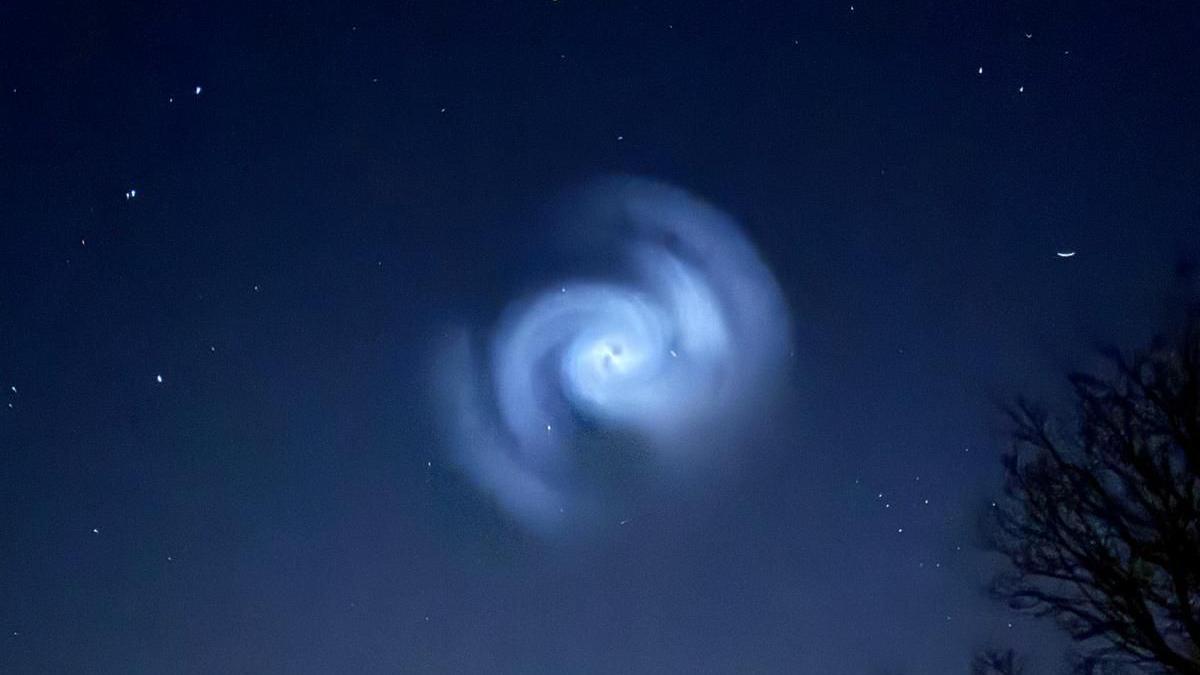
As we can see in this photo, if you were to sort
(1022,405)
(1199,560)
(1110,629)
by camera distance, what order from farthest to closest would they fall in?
(1022,405), (1110,629), (1199,560)

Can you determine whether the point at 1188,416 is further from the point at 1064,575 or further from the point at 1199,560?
the point at 1064,575

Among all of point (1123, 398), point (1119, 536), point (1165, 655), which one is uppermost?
point (1123, 398)

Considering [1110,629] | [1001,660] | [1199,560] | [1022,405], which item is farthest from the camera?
[1001,660]

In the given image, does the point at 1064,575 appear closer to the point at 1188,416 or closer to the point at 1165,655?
the point at 1165,655

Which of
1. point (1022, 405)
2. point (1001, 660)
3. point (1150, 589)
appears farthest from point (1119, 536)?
point (1001, 660)

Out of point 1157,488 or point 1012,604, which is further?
point 1012,604

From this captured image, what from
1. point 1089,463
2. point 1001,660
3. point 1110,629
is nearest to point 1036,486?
point 1089,463

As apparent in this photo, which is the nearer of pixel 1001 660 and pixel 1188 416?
pixel 1188 416

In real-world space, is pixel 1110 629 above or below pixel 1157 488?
below

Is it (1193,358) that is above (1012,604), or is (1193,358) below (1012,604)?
above
